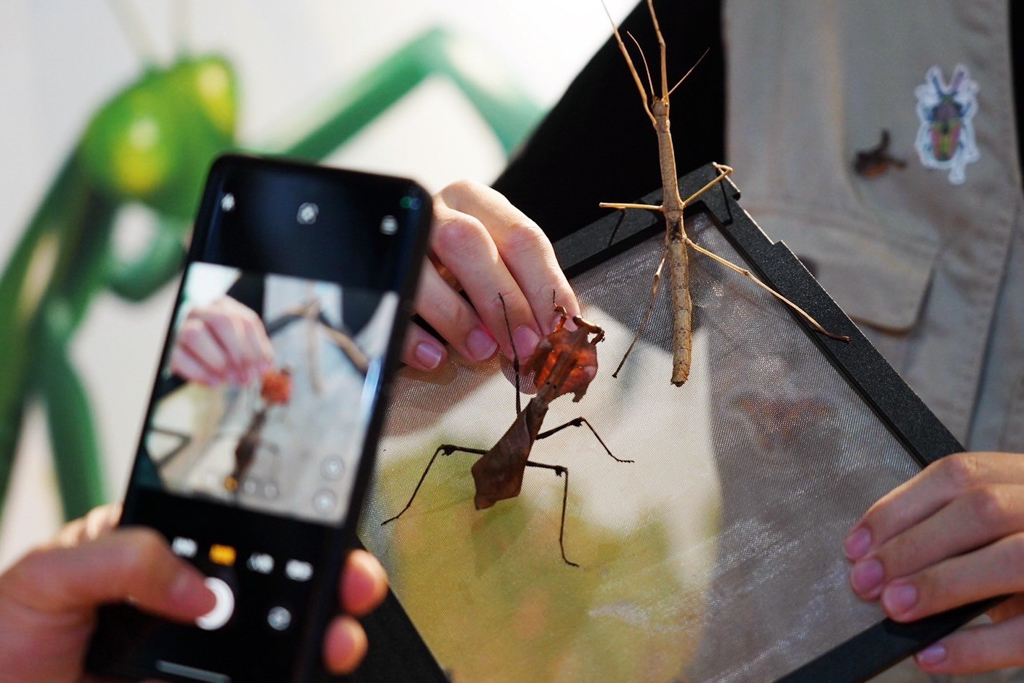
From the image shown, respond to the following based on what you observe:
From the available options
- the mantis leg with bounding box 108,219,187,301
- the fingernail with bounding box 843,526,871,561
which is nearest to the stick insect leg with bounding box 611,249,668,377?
the fingernail with bounding box 843,526,871,561

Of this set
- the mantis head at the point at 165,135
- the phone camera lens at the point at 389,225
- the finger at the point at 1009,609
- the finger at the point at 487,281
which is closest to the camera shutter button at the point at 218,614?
the phone camera lens at the point at 389,225

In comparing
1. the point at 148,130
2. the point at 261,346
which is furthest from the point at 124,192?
the point at 261,346

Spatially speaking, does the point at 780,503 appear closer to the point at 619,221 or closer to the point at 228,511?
the point at 619,221

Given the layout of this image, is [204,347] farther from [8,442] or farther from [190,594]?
[8,442]

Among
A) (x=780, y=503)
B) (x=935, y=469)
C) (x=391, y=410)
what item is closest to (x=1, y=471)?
(x=391, y=410)

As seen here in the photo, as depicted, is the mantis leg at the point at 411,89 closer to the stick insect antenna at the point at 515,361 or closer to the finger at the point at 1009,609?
the stick insect antenna at the point at 515,361

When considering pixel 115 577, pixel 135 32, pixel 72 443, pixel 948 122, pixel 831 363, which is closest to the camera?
pixel 115 577
